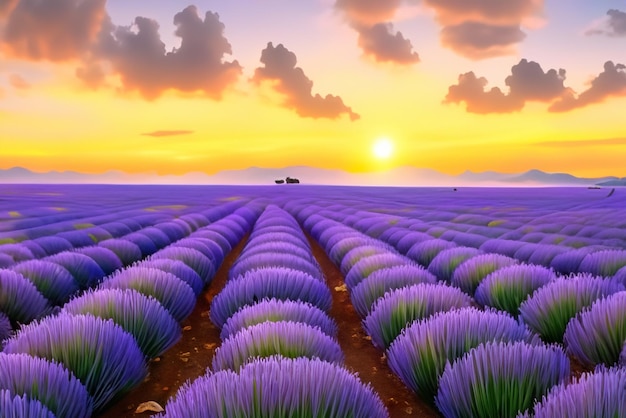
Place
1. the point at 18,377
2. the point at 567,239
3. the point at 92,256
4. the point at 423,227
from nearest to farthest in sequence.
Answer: the point at 18,377 < the point at 92,256 < the point at 567,239 < the point at 423,227

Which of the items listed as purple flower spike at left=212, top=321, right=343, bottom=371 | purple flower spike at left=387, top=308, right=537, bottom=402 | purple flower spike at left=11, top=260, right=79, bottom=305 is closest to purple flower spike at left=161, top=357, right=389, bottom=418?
purple flower spike at left=212, top=321, right=343, bottom=371

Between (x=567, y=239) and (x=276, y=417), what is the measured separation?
818 centimetres

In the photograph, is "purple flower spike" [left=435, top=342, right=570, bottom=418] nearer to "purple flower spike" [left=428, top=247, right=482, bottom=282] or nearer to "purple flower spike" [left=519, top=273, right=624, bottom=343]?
"purple flower spike" [left=519, top=273, right=624, bottom=343]

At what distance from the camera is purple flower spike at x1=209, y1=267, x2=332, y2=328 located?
12.8ft

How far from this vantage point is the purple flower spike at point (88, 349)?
2.56m

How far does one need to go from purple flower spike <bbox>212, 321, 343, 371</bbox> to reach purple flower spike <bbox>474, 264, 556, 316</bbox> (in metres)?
2.05

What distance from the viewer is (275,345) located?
2449mm

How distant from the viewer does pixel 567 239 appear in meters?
8.49

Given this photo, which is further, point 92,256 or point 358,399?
point 92,256

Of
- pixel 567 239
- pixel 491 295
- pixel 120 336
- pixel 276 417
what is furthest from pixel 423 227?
pixel 276 417

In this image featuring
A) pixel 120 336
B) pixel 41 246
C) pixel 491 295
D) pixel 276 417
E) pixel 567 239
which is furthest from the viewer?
pixel 567 239

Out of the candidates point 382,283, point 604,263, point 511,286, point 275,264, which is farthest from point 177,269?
point 604,263

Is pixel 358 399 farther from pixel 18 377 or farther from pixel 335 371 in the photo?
pixel 18 377

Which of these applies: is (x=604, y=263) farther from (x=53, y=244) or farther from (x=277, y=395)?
(x=53, y=244)
